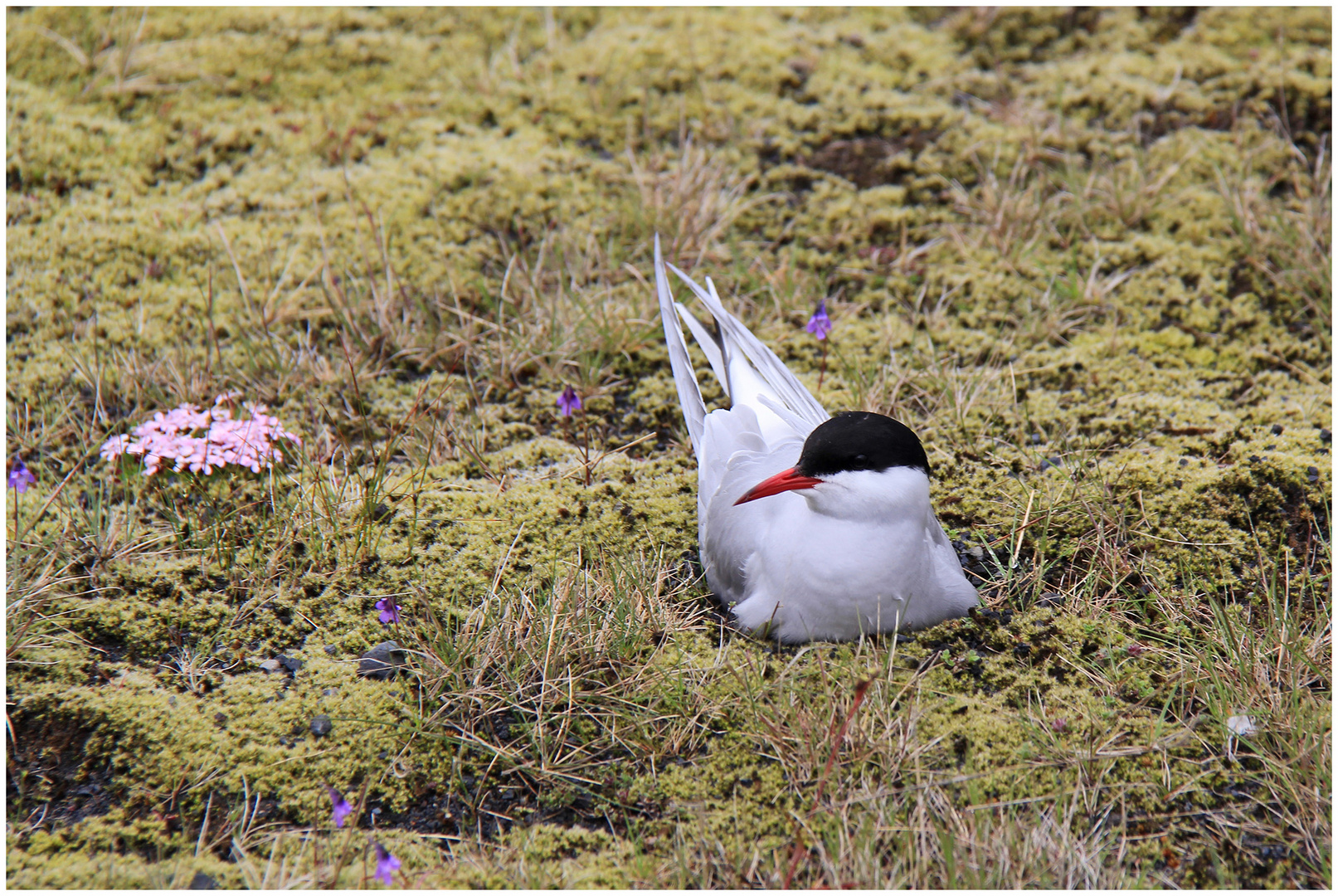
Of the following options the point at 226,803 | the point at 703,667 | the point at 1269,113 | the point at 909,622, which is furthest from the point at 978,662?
the point at 1269,113

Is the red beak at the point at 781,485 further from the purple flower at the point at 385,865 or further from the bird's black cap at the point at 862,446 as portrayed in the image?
the purple flower at the point at 385,865

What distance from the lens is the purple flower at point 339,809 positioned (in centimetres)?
243

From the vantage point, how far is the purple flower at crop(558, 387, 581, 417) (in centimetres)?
371

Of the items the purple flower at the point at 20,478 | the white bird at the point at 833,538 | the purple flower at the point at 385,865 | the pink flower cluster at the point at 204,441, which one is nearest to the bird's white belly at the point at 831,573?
the white bird at the point at 833,538

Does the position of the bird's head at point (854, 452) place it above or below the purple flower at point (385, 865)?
above

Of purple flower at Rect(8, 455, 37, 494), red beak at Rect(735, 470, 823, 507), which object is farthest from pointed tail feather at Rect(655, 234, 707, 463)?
purple flower at Rect(8, 455, 37, 494)

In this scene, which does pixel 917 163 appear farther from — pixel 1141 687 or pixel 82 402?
pixel 82 402

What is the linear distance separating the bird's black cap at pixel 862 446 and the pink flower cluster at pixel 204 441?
6.51 ft

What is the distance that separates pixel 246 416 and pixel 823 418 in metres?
2.20

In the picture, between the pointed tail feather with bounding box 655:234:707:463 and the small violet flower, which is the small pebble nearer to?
the pointed tail feather with bounding box 655:234:707:463

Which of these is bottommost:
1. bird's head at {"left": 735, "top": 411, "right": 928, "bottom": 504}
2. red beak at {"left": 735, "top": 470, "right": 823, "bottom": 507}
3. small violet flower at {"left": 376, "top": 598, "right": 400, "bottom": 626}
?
small violet flower at {"left": 376, "top": 598, "right": 400, "bottom": 626}

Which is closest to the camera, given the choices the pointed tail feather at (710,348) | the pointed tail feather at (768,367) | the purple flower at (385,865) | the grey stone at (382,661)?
the purple flower at (385,865)

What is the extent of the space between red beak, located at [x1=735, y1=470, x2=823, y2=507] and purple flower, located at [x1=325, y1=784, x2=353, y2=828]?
4.25ft

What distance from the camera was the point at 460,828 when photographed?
258 centimetres
